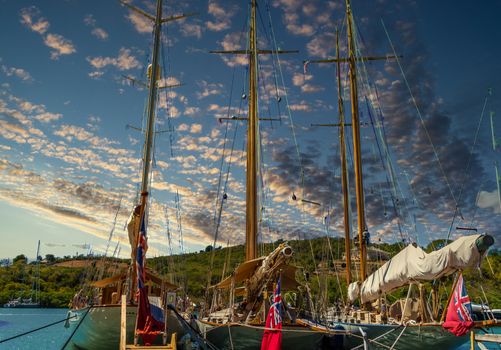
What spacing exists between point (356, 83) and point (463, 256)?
2376 centimetres

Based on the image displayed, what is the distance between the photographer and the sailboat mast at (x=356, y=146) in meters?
29.0

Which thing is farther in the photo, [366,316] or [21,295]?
[21,295]

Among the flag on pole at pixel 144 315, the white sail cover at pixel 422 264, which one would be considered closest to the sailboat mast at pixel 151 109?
the flag on pole at pixel 144 315

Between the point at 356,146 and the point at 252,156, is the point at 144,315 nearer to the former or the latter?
the point at 252,156

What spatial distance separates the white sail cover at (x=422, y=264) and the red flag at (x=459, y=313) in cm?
116

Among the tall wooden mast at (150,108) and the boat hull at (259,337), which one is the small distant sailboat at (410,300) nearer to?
the boat hull at (259,337)

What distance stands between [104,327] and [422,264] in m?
14.1

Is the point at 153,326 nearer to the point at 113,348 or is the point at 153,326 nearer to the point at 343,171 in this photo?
the point at 113,348

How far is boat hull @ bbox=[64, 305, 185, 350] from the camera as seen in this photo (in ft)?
59.6

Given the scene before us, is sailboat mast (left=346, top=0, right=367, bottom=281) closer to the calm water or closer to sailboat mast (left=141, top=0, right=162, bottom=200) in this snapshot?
sailboat mast (left=141, top=0, right=162, bottom=200)

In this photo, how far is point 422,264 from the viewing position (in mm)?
15742

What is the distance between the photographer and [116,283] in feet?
86.1

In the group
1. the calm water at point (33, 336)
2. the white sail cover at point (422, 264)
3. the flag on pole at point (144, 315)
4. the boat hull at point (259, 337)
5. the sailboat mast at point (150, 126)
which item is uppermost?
the sailboat mast at point (150, 126)

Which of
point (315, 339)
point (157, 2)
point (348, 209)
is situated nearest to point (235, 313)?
point (315, 339)
